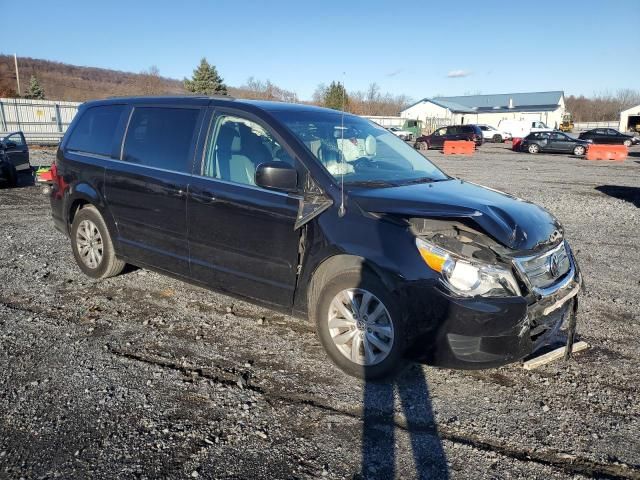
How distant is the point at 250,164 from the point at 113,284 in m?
2.40

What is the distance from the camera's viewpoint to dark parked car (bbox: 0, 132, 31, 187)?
41.5 feet

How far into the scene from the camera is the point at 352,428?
3004mm

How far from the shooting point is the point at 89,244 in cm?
547

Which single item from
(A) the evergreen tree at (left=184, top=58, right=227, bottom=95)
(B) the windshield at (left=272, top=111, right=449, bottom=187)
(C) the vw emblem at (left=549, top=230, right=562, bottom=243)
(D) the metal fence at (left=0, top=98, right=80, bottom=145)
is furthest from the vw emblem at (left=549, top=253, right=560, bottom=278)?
(A) the evergreen tree at (left=184, top=58, right=227, bottom=95)

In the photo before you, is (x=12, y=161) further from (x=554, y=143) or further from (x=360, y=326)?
(x=554, y=143)

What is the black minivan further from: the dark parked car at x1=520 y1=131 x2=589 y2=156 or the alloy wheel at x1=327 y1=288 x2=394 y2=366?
the dark parked car at x1=520 y1=131 x2=589 y2=156

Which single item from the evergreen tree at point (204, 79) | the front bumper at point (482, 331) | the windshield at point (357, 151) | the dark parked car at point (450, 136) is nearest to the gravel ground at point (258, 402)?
the front bumper at point (482, 331)

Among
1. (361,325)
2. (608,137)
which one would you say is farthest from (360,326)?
(608,137)

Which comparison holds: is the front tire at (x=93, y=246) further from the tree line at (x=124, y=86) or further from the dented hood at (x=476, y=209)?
the tree line at (x=124, y=86)

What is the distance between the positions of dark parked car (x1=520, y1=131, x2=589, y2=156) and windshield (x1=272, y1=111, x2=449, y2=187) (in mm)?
28697

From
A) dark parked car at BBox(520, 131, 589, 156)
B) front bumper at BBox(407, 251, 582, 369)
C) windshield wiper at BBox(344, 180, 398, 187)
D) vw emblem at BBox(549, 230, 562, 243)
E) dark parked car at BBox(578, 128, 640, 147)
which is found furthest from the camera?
dark parked car at BBox(578, 128, 640, 147)

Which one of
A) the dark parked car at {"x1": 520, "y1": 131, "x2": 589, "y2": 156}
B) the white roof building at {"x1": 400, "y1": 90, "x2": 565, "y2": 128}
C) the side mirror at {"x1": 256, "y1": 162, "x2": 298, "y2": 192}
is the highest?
the white roof building at {"x1": 400, "y1": 90, "x2": 565, "y2": 128}

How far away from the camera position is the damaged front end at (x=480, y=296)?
312cm

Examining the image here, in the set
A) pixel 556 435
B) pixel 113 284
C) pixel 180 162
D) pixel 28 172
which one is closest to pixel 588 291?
pixel 556 435
